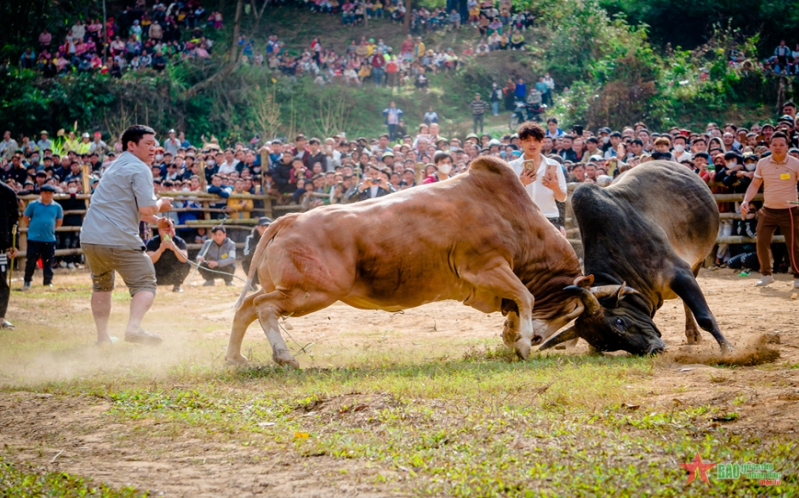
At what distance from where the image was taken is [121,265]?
771 centimetres

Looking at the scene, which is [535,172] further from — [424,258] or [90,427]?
[90,427]

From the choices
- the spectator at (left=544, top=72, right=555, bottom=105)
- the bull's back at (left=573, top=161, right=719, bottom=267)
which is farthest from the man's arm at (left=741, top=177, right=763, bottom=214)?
the spectator at (left=544, top=72, right=555, bottom=105)

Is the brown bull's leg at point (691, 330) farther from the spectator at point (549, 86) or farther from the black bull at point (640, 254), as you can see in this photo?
the spectator at point (549, 86)

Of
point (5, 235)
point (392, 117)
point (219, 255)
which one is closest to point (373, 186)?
point (219, 255)

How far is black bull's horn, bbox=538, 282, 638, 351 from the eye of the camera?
678 centimetres

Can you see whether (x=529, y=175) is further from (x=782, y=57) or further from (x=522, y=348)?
(x=782, y=57)

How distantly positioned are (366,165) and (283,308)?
10.5m

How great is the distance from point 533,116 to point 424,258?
22658mm

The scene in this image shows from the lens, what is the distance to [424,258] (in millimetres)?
6848

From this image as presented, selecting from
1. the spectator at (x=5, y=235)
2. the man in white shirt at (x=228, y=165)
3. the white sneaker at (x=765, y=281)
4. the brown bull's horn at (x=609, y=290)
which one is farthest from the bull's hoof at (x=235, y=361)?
the man in white shirt at (x=228, y=165)

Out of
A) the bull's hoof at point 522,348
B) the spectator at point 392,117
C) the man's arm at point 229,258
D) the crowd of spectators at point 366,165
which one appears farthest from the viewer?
the spectator at point 392,117

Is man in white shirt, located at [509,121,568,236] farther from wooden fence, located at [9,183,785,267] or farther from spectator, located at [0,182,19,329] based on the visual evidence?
spectator, located at [0,182,19,329]

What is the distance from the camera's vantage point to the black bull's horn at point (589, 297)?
6.78m

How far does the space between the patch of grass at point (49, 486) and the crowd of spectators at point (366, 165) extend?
834cm
